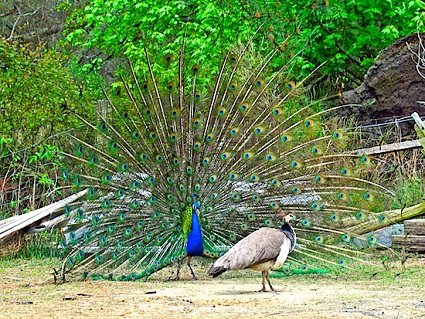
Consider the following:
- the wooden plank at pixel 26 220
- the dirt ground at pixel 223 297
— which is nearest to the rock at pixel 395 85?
the dirt ground at pixel 223 297

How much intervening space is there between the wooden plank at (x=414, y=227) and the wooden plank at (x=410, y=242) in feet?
0.20

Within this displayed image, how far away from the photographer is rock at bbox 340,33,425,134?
1580 cm

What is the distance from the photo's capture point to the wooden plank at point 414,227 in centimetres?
1098

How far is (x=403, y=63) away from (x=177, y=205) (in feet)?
24.3

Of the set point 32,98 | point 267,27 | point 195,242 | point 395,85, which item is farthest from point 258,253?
point 267,27

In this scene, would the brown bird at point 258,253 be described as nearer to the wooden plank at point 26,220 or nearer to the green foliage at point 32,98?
the wooden plank at point 26,220

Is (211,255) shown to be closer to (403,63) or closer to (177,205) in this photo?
(177,205)

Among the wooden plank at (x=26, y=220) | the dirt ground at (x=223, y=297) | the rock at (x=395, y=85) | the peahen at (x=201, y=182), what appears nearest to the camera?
the dirt ground at (x=223, y=297)

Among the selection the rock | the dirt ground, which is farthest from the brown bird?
the rock

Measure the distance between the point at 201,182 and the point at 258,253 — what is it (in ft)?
7.19

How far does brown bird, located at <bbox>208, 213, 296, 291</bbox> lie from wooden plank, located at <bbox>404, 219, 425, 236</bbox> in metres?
2.95

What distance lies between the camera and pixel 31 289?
30.0 ft

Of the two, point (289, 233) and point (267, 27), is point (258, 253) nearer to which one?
point (289, 233)

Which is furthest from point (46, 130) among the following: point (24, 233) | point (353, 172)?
point (353, 172)
